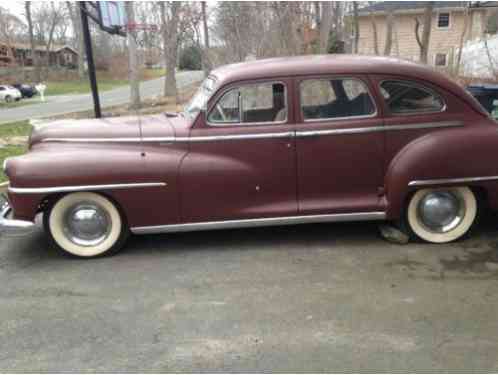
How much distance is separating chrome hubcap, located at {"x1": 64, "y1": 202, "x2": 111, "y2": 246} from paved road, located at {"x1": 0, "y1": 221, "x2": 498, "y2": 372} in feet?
0.70

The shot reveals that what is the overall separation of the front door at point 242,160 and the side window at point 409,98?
0.97 metres

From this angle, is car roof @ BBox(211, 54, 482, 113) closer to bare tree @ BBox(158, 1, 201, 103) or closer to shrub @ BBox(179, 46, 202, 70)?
bare tree @ BBox(158, 1, 201, 103)

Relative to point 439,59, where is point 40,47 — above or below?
above

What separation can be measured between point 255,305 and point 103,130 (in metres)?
2.24

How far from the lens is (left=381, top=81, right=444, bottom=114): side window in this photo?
4160mm

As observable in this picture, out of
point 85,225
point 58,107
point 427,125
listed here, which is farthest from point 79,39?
point 427,125

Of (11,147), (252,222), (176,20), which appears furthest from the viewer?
(176,20)

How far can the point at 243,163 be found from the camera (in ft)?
13.4

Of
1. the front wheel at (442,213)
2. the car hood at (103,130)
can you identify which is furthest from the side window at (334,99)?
the car hood at (103,130)

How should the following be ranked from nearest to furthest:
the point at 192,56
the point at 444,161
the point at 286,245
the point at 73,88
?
the point at 444,161 < the point at 286,245 < the point at 192,56 < the point at 73,88

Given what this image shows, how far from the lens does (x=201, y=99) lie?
14.4 ft

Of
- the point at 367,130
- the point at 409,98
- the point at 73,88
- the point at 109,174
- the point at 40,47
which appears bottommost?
the point at 109,174

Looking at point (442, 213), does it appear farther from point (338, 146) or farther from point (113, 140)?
point (113, 140)

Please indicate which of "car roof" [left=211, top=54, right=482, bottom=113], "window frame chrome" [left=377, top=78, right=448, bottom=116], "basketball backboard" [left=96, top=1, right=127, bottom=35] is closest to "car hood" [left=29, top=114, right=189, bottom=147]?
"car roof" [left=211, top=54, right=482, bottom=113]
